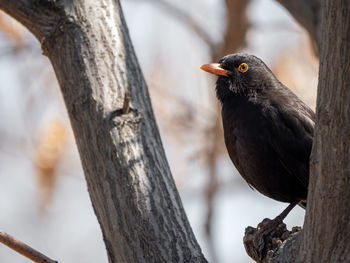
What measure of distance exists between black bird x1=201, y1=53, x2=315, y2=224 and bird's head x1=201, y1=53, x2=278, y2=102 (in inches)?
2.1

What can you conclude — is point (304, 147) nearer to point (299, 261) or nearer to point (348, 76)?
point (299, 261)

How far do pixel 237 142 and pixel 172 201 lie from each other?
3.27 feet

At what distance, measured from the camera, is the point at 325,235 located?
9.00 feet

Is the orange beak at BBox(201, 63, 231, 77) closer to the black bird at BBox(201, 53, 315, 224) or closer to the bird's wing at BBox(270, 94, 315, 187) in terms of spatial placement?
the black bird at BBox(201, 53, 315, 224)

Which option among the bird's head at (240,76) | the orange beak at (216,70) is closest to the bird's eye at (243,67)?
the bird's head at (240,76)

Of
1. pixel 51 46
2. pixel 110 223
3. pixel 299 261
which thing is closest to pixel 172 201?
pixel 110 223

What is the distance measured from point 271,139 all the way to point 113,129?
1.26 m

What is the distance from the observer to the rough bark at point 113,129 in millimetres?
3457

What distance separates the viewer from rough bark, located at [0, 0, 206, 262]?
346 cm

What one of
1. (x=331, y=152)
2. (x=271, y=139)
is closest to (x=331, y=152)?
(x=331, y=152)

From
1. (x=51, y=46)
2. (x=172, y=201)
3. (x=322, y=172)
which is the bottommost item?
(x=172, y=201)

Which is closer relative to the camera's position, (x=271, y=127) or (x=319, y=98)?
(x=319, y=98)

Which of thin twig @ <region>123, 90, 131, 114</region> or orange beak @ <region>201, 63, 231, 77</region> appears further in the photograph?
orange beak @ <region>201, 63, 231, 77</region>

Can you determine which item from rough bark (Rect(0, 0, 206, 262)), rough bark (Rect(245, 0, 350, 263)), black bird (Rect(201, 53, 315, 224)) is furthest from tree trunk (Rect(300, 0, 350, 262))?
black bird (Rect(201, 53, 315, 224))
